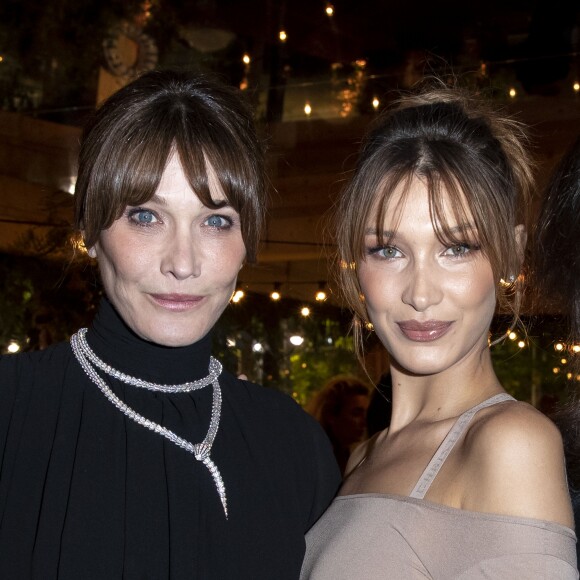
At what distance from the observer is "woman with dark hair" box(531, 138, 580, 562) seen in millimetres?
1787

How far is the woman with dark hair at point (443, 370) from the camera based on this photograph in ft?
5.06

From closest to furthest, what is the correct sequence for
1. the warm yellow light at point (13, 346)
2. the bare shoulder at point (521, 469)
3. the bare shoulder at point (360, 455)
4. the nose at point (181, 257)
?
the bare shoulder at point (521, 469) < the nose at point (181, 257) < the bare shoulder at point (360, 455) < the warm yellow light at point (13, 346)

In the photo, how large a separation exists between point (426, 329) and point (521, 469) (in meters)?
0.36

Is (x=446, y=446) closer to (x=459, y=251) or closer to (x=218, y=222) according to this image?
(x=459, y=251)

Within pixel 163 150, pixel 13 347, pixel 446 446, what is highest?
pixel 163 150

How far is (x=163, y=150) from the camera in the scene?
1662 mm

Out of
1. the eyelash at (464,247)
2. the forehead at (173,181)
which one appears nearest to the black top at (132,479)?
the forehead at (173,181)

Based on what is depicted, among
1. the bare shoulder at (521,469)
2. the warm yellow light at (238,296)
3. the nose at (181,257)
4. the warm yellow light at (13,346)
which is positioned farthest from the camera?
the warm yellow light at (238,296)

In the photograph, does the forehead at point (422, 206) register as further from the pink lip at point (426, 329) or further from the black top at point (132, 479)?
the black top at point (132, 479)

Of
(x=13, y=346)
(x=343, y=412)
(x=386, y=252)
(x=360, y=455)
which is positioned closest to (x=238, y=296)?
(x=343, y=412)

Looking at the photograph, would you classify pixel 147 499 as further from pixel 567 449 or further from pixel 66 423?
pixel 567 449

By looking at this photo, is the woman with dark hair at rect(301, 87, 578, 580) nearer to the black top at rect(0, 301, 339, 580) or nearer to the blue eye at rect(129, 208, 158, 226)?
the black top at rect(0, 301, 339, 580)

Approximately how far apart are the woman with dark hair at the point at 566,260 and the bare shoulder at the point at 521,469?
22cm

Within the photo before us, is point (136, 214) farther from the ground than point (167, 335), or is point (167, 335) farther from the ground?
point (136, 214)
